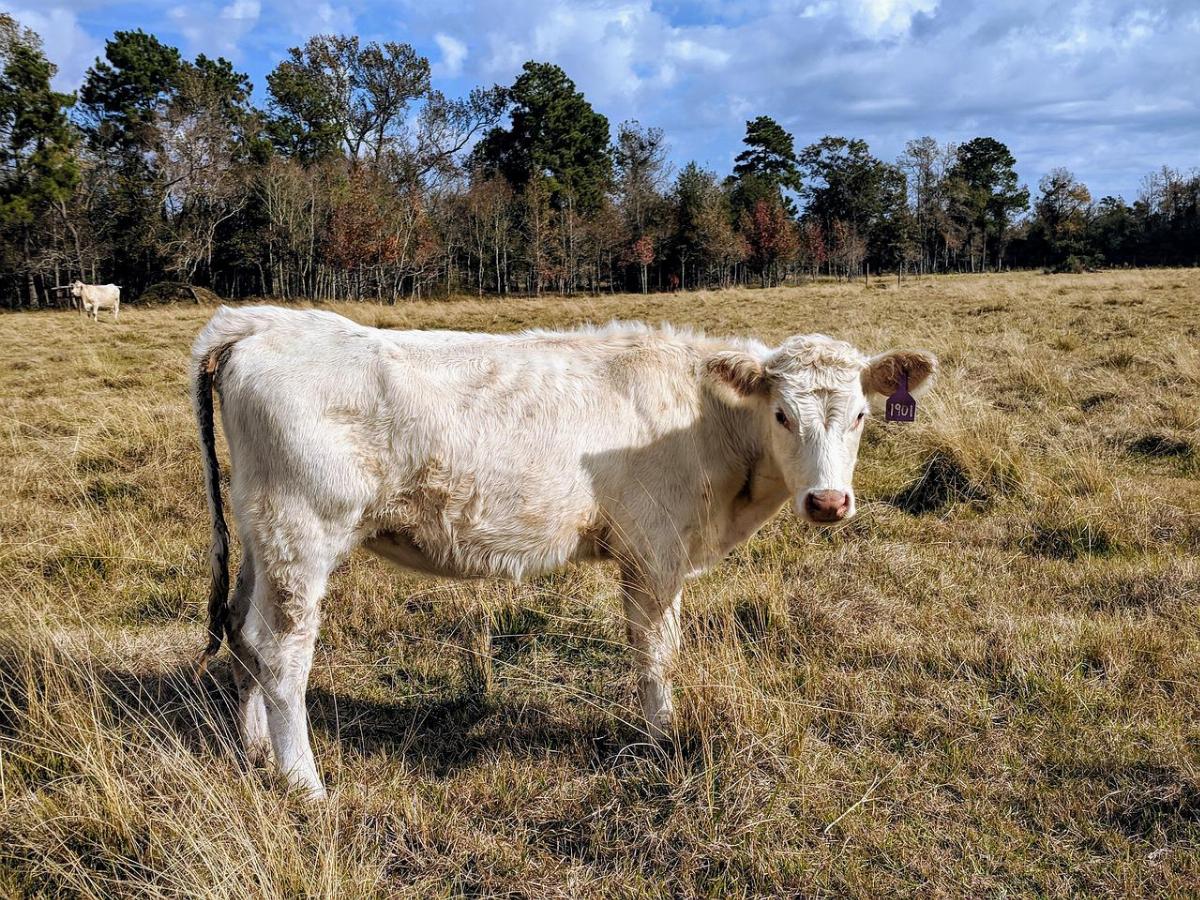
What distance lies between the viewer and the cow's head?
3.53 metres

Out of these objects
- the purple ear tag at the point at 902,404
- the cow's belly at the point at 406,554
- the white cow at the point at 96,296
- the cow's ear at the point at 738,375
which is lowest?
the cow's belly at the point at 406,554

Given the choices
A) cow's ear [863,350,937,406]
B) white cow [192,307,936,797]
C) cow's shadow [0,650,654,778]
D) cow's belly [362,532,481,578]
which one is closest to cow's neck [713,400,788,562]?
white cow [192,307,936,797]

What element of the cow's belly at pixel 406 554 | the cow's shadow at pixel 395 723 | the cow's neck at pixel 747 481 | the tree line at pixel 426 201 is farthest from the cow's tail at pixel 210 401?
the tree line at pixel 426 201

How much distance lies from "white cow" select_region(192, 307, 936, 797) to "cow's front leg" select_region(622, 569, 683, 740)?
0.01 metres

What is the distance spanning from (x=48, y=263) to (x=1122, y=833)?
169 feet

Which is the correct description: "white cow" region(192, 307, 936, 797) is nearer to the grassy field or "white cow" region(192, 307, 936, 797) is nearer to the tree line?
the grassy field

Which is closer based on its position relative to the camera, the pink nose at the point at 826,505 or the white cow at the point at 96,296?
the pink nose at the point at 826,505

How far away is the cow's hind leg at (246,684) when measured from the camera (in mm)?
3570

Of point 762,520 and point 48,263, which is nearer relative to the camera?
point 762,520

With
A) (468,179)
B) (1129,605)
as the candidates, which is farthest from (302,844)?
(468,179)

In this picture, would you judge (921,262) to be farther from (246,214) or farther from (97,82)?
(97,82)

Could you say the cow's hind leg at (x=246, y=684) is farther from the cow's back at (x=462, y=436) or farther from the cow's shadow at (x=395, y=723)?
the cow's back at (x=462, y=436)

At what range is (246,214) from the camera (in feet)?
159

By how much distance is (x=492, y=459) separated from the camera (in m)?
3.49
